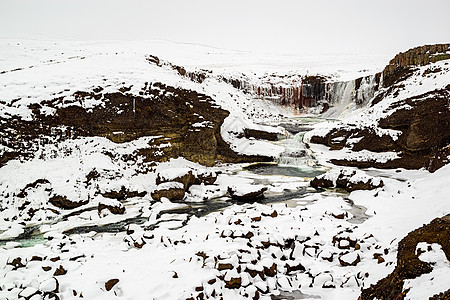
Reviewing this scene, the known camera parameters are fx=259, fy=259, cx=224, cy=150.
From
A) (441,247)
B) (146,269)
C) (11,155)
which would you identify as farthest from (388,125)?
(11,155)

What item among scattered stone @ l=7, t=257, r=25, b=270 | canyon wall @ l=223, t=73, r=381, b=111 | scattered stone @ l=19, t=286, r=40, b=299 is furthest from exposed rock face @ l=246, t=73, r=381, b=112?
scattered stone @ l=19, t=286, r=40, b=299

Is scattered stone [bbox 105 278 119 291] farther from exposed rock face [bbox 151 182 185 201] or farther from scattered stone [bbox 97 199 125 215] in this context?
exposed rock face [bbox 151 182 185 201]

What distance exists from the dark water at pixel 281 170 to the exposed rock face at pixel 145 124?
0.76 m

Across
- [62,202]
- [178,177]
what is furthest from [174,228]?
[62,202]

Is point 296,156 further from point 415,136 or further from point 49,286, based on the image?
point 49,286

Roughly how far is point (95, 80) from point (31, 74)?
3446 mm

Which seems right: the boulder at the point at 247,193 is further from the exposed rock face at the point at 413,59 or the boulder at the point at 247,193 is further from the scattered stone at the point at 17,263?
the exposed rock face at the point at 413,59

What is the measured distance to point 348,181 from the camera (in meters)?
12.4

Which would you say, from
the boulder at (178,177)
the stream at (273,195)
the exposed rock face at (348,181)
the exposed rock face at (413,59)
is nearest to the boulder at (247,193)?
the stream at (273,195)

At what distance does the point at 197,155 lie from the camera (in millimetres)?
15773

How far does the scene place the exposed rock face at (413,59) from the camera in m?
18.0

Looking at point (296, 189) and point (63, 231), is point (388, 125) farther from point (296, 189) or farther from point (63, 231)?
point (63, 231)

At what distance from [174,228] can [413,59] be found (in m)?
20.8

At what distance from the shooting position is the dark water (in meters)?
15.1
